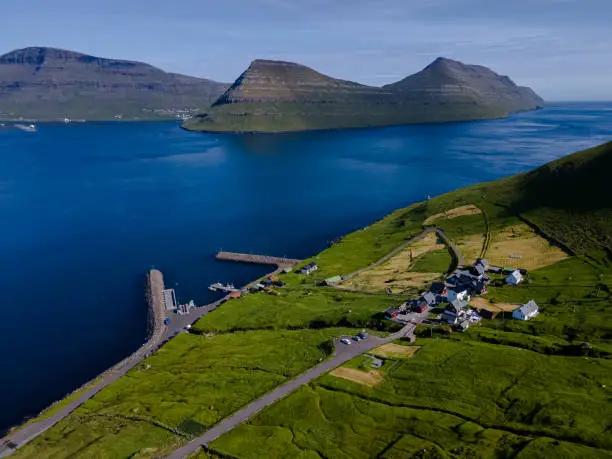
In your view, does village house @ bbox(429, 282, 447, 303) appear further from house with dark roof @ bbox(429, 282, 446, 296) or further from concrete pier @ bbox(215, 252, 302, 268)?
concrete pier @ bbox(215, 252, 302, 268)

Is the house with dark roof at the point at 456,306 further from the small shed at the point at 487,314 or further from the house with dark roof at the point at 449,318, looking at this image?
the small shed at the point at 487,314

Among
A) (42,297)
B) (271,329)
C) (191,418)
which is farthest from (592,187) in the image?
(42,297)

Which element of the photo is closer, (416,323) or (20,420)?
(20,420)

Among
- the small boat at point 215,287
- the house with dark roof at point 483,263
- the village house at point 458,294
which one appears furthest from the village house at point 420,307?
the small boat at point 215,287

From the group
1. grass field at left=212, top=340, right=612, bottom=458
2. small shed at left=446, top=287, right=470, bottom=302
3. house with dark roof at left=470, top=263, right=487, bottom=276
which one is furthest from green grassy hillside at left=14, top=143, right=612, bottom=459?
house with dark roof at left=470, top=263, right=487, bottom=276

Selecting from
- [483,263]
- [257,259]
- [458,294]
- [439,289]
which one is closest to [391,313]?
[439,289]

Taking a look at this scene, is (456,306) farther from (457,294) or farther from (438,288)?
(438,288)

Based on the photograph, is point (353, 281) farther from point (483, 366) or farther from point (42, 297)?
point (42, 297)
